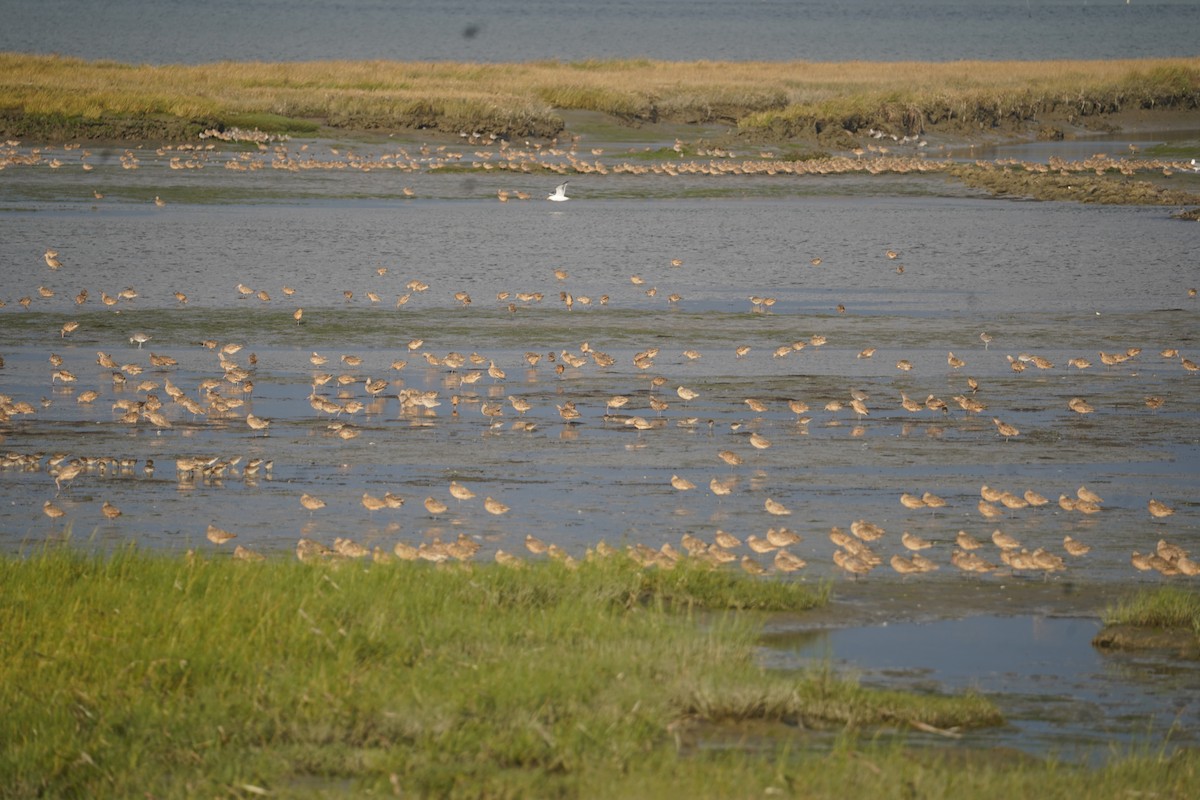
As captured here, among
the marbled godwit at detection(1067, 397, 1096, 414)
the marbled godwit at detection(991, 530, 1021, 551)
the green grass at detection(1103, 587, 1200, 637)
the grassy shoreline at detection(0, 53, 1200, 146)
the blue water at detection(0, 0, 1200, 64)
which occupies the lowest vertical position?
the marbled godwit at detection(1067, 397, 1096, 414)

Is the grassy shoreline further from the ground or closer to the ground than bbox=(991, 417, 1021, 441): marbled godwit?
further from the ground

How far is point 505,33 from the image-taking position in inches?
6166

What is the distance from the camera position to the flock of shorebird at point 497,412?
35.6 ft

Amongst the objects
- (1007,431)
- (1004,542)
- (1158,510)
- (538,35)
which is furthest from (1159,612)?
(538,35)

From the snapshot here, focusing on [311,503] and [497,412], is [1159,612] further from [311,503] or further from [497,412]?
[497,412]

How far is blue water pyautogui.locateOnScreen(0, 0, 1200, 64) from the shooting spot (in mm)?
118312

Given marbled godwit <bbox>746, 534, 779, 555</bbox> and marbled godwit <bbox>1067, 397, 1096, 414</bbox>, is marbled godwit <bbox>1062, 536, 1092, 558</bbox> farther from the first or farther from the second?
marbled godwit <bbox>1067, 397, 1096, 414</bbox>

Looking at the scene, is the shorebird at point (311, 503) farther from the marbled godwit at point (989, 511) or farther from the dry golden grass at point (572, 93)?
the dry golden grass at point (572, 93)

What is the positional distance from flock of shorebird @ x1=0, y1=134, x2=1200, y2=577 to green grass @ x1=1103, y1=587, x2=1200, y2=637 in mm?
965

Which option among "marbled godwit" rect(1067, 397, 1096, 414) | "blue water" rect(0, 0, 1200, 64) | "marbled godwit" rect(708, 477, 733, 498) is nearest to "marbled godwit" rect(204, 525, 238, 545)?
"marbled godwit" rect(708, 477, 733, 498)

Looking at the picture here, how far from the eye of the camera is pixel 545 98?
221 feet

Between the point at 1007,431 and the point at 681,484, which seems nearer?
the point at 681,484

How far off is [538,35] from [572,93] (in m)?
84.9

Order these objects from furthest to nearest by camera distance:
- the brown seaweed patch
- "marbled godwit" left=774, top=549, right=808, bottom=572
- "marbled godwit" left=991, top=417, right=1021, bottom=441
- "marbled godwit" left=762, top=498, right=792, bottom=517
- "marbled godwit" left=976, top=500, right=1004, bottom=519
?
"marbled godwit" left=991, top=417, right=1021, bottom=441
"marbled godwit" left=762, top=498, right=792, bottom=517
"marbled godwit" left=976, top=500, right=1004, bottom=519
"marbled godwit" left=774, top=549, right=808, bottom=572
the brown seaweed patch
